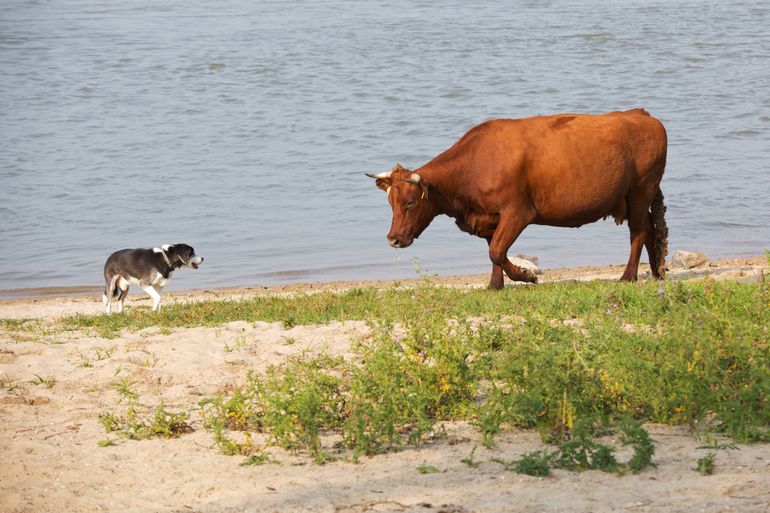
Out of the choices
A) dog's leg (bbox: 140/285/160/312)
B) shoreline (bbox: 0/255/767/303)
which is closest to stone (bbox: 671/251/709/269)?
shoreline (bbox: 0/255/767/303)

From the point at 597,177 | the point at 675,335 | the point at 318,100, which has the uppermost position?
the point at 318,100

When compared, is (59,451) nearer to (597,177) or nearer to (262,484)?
(262,484)

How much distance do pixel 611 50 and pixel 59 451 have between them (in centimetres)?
2846

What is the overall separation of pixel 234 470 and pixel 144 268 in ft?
20.9

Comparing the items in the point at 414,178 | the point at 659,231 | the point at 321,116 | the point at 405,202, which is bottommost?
the point at 659,231

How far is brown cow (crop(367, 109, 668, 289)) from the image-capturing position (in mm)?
11656

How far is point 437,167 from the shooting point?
11.8m

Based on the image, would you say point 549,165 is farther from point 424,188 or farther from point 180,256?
point 180,256

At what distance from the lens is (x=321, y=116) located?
2647 cm

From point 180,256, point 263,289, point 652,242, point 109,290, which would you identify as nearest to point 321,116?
point 263,289

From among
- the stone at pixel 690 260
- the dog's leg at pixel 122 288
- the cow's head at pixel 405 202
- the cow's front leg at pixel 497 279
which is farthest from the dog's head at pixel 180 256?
the stone at pixel 690 260

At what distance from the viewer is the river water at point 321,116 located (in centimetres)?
1784

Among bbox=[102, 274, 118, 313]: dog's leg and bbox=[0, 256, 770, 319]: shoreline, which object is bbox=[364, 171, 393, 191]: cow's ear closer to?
bbox=[0, 256, 770, 319]: shoreline

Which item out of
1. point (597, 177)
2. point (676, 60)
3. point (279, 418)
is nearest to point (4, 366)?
point (279, 418)
